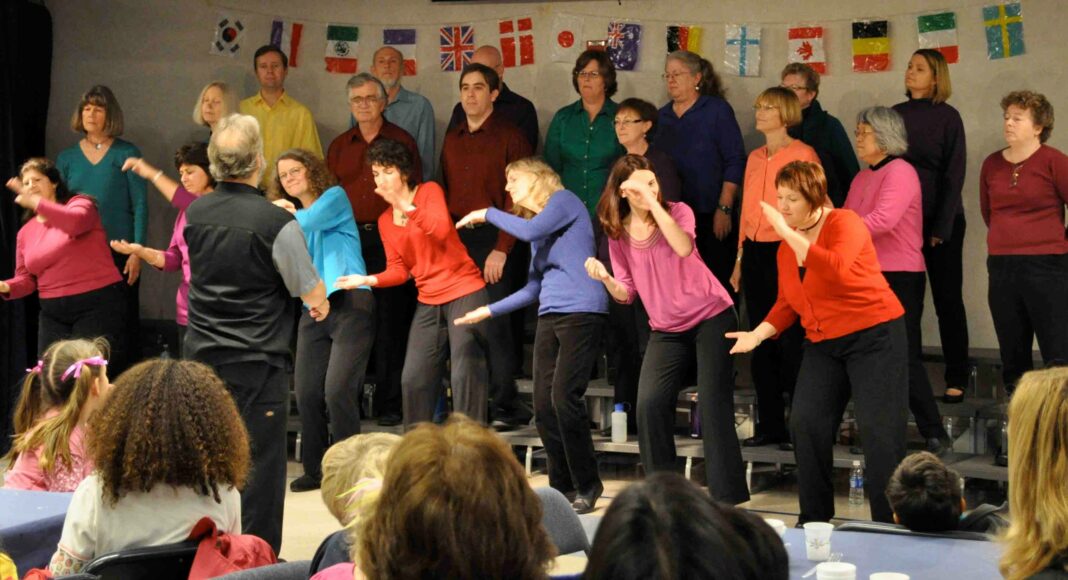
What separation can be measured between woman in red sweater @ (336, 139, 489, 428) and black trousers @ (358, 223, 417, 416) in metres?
0.77

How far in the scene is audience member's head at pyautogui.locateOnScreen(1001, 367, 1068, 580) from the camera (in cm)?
234

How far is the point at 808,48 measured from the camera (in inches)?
278

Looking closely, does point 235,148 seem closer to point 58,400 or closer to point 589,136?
point 58,400

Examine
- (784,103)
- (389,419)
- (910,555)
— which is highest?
(784,103)

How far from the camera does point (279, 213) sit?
434cm

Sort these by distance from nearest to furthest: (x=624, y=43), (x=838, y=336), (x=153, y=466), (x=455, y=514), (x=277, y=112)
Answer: (x=455, y=514) < (x=153, y=466) < (x=838, y=336) < (x=624, y=43) < (x=277, y=112)

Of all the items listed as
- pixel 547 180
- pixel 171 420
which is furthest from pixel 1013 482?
pixel 547 180

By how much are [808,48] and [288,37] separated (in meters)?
3.17

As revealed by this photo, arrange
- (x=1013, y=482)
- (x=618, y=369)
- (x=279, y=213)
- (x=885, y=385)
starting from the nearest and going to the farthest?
(x=1013, y=482), (x=279, y=213), (x=885, y=385), (x=618, y=369)

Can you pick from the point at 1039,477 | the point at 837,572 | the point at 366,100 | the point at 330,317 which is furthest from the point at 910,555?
the point at 366,100

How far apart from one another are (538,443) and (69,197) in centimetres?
278

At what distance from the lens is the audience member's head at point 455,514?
190cm

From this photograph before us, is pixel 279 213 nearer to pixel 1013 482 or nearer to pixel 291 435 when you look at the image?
pixel 1013 482

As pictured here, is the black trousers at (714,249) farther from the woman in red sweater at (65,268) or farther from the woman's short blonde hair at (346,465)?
the woman's short blonde hair at (346,465)
